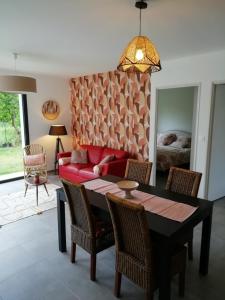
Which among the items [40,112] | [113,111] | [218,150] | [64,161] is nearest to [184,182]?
[218,150]

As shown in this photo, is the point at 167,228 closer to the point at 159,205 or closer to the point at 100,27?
the point at 159,205

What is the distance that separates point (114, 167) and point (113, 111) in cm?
155

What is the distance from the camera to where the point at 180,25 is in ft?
8.34

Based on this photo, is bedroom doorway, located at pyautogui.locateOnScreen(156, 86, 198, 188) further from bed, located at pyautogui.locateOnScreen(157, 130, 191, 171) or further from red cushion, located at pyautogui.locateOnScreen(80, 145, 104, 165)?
red cushion, located at pyautogui.locateOnScreen(80, 145, 104, 165)

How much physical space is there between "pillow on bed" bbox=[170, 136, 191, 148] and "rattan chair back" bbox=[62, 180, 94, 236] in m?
4.20

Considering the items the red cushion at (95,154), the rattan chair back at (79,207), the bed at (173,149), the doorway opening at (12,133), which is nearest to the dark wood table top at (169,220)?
the rattan chair back at (79,207)

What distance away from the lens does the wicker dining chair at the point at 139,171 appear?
2.99 m

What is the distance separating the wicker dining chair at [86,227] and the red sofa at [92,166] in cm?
210

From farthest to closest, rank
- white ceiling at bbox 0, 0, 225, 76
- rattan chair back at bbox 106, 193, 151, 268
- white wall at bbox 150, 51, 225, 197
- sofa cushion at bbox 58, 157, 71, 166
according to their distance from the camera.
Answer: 1. sofa cushion at bbox 58, 157, 71, 166
2. white wall at bbox 150, 51, 225, 197
3. white ceiling at bbox 0, 0, 225, 76
4. rattan chair back at bbox 106, 193, 151, 268

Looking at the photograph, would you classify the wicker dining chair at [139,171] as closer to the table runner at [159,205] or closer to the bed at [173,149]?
the table runner at [159,205]

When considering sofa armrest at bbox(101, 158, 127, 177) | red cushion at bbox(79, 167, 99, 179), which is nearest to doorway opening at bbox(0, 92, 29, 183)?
red cushion at bbox(79, 167, 99, 179)

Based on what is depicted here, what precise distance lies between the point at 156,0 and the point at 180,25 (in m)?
0.69

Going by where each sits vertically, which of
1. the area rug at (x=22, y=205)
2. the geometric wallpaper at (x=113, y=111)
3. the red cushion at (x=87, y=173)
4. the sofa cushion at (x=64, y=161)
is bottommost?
the area rug at (x=22, y=205)

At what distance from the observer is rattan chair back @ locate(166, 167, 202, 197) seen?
8.25ft
